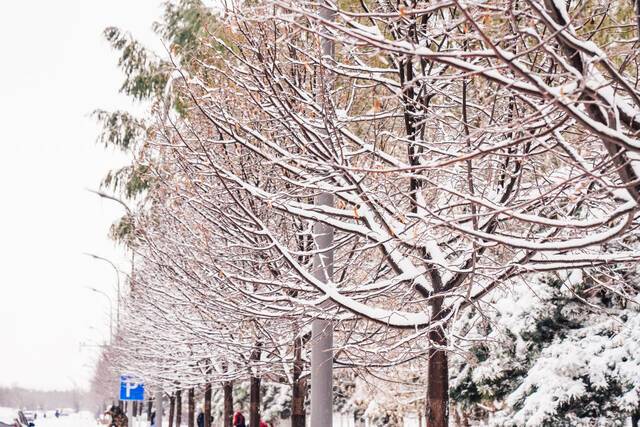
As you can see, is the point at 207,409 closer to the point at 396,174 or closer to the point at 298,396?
the point at 298,396

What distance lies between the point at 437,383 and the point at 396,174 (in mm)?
2143

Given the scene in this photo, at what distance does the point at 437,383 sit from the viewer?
9492 millimetres

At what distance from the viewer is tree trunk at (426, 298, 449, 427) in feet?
→ 30.5

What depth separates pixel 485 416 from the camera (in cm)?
2912

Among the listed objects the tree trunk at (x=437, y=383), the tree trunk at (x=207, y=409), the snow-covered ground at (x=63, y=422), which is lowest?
the tree trunk at (x=437, y=383)

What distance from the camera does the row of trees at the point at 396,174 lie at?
18.0 feet

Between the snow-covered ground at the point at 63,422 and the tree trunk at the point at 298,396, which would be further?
the snow-covered ground at the point at 63,422

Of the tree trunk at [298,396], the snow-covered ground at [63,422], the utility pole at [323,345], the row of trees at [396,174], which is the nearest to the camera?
the row of trees at [396,174]

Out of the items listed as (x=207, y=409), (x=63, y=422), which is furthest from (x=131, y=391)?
(x=63, y=422)

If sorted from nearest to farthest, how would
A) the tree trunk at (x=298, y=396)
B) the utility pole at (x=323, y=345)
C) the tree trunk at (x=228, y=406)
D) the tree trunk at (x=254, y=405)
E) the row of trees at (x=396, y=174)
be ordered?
the row of trees at (x=396, y=174)
the utility pole at (x=323, y=345)
the tree trunk at (x=298, y=396)
the tree trunk at (x=254, y=405)
the tree trunk at (x=228, y=406)

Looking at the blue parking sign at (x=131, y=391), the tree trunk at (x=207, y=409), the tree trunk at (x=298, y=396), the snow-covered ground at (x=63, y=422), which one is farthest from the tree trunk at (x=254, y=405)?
the snow-covered ground at (x=63, y=422)

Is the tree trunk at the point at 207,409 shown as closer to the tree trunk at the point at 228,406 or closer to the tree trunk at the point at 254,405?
the tree trunk at the point at 228,406

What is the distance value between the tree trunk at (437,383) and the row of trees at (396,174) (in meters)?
0.02

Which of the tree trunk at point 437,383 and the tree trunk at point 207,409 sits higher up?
the tree trunk at point 207,409
